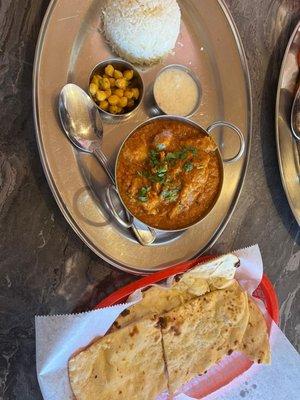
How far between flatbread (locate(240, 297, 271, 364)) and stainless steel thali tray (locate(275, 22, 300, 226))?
0.50 m

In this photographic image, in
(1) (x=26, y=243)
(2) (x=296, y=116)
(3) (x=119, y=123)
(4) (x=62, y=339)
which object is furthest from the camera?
(2) (x=296, y=116)

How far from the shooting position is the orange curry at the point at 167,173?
7.13 feet

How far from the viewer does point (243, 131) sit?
2.52 m

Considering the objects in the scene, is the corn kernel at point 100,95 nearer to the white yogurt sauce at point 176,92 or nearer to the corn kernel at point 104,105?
the corn kernel at point 104,105

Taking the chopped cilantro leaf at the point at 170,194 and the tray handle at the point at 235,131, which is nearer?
the chopped cilantro leaf at the point at 170,194

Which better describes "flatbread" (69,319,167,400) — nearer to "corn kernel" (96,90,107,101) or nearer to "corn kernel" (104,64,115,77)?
"corn kernel" (96,90,107,101)

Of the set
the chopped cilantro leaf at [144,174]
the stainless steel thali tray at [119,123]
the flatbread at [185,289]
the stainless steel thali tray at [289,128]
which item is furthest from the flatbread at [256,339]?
the chopped cilantro leaf at [144,174]

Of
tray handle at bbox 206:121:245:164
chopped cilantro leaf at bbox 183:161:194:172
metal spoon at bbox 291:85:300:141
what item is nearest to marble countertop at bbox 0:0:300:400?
chopped cilantro leaf at bbox 183:161:194:172

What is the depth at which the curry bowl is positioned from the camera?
7.14 ft

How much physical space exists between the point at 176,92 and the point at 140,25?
1.04 feet

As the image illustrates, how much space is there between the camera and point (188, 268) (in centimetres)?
236

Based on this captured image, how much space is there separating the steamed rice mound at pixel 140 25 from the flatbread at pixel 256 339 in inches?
47.8

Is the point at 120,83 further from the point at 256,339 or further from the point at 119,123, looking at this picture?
the point at 256,339

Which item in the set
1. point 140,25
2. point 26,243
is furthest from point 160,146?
point 26,243
